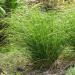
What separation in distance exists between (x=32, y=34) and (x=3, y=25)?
1638 mm

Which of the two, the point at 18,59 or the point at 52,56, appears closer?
the point at 52,56

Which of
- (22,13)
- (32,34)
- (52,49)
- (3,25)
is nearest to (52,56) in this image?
(52,49)

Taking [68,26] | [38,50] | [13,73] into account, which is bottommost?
[13,73]

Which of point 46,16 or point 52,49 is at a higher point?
point 46,16

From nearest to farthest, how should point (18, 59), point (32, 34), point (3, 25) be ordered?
point (32, 34), point (18, 59), point (3, 25)

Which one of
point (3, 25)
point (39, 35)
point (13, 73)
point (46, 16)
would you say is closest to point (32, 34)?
point (39, 35)

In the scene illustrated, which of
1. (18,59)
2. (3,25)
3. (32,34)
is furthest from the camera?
(3,25)

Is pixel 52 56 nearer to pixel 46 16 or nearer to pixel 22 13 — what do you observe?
pixel 46 16

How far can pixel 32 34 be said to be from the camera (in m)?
4.49

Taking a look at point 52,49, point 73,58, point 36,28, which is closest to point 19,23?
point 36,28

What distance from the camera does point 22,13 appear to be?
5113 mm

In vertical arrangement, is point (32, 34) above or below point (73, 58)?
above

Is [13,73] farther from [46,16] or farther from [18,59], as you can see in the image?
[46,16]

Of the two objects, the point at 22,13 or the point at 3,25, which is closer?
the point at 22,13
